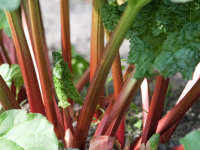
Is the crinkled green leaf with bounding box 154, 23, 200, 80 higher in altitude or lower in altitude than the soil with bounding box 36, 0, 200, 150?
higher

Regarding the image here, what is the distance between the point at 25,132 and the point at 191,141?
0.40 meters

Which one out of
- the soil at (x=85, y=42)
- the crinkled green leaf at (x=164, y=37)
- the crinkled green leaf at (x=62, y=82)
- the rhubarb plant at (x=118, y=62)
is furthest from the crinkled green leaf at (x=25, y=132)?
the soil at (x=85, y=42)

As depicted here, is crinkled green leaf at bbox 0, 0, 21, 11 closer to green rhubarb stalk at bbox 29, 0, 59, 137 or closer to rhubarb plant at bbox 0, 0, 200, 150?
rhubarb plant at bbox 0, 0, 200, 150

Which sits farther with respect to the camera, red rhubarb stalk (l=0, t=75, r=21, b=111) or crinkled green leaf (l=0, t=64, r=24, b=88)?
crinkled green leaf (l=0, t=64, r=24, b=88)

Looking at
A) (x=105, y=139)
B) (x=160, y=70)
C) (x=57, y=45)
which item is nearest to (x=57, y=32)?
(x=57, y=45)

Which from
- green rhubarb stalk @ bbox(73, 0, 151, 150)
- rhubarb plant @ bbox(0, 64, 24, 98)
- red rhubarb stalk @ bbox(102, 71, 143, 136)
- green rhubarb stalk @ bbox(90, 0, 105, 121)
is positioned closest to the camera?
→ green rhubarb stalk @ bbox(73, 0, 151, 150)

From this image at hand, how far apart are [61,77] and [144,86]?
38cm

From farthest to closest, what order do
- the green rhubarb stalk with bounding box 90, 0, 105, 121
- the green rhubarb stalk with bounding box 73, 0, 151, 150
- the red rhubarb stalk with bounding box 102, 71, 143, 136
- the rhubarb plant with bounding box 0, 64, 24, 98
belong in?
1. the rhubarb plant with bounding box 0, 64, 24, 98
2. the green rhubarb stalk with bounding box 90, 0, 105, 121
3. the red rhubarb stalk with bounding box 102, 71, 143, 136
4. the green rhubarb stalk with bounding box 73, 0, 151, 150

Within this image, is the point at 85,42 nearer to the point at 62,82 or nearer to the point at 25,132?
the point at 62,82

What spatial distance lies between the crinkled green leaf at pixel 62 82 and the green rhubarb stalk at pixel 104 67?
0.21ft

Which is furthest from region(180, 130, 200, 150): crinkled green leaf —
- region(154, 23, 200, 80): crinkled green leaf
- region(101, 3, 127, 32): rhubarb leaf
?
region(101, 3, 127, 32): rhubarb leaf

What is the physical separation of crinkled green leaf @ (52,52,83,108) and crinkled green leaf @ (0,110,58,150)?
0.12 m

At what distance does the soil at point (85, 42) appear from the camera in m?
1.07

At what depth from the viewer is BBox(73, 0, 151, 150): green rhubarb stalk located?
1.56ft
